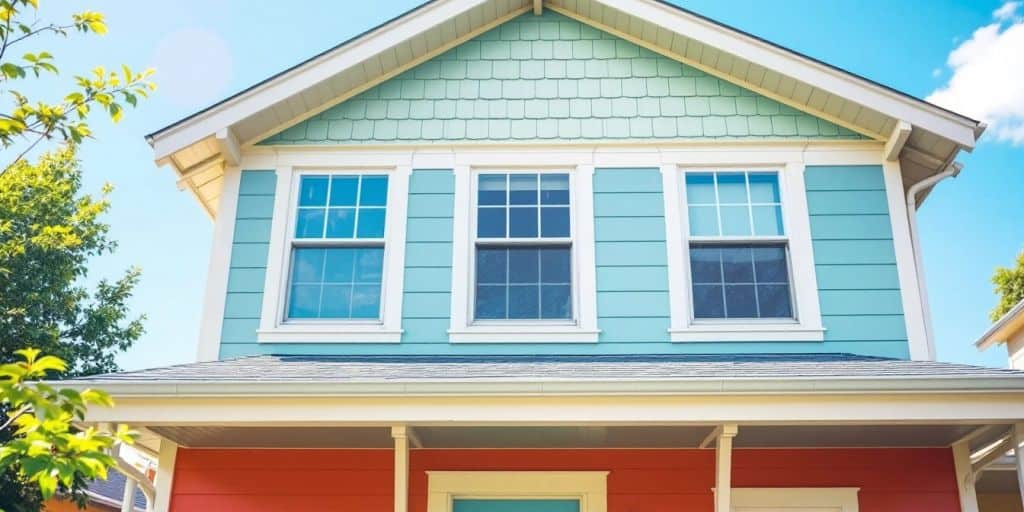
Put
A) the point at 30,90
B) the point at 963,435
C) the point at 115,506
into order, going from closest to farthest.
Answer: the point at 30,90 < the point at 963,435 < the point at 115,506

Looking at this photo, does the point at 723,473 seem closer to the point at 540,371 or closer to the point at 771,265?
the point at 540,371

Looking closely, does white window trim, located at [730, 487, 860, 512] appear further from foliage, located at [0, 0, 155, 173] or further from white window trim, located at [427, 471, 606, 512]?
foliage, located at [0, 0, 155, 173]

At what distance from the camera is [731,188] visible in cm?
647

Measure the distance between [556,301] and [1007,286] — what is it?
59.0ft

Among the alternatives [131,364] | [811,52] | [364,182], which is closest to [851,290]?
[811,52]

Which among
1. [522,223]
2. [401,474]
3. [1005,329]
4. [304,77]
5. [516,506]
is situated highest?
[1005,329]

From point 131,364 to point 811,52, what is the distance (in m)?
9.60

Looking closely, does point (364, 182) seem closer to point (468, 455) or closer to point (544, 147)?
point (544, 147)

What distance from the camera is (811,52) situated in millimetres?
6547

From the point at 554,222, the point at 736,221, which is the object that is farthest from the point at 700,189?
Result: the point at 554,222

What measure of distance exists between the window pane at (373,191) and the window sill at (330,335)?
1.05 metres

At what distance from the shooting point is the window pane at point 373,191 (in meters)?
6.48

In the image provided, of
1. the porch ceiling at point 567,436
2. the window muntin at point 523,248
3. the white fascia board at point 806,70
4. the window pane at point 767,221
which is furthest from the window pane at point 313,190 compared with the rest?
the window pane at point 767,221

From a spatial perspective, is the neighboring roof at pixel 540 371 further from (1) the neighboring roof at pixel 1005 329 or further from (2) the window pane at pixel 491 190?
(1) the neighboring roof at pixel 1005 329
